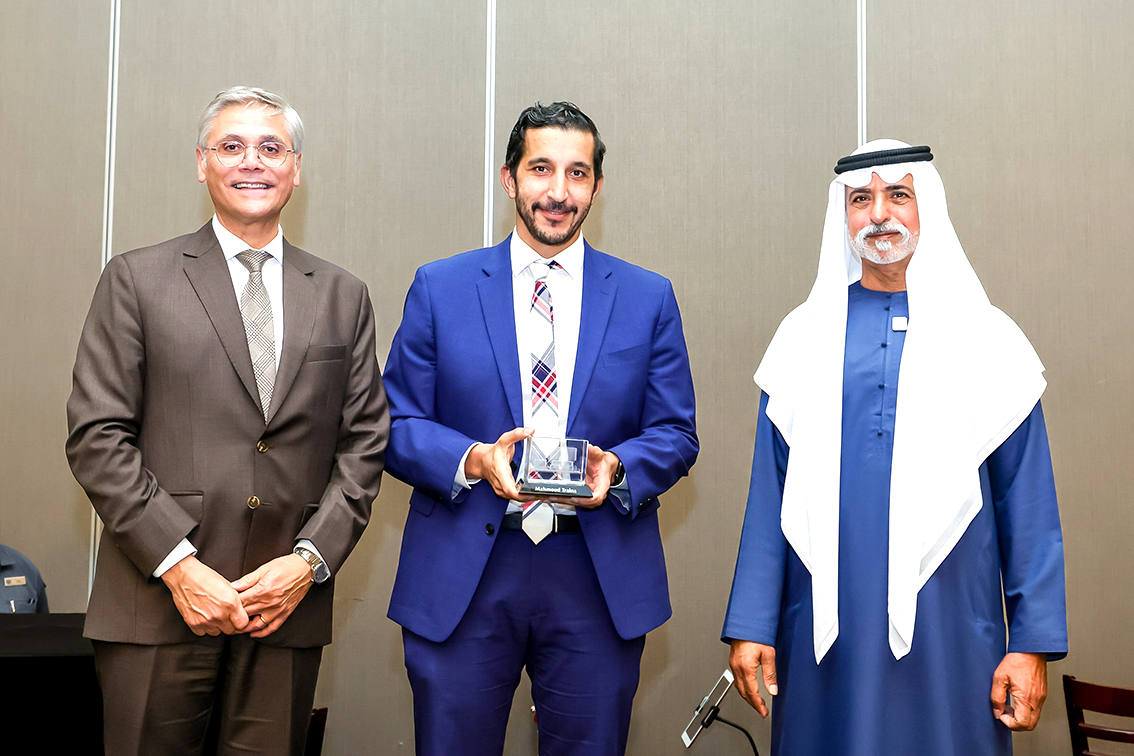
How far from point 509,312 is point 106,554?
1.09 m

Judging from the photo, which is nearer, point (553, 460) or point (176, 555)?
point (176, 555)

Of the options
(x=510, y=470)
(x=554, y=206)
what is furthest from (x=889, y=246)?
(x=510, y=470)

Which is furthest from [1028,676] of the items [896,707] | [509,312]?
[509,312]

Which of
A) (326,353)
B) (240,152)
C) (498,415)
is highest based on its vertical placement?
(240,152)

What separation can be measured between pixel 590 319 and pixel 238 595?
1059mm

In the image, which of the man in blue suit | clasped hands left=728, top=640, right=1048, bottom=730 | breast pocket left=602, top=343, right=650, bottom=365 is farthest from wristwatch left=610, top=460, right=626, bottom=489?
clasped hands left=728, top=640, right=1048, bottom=730

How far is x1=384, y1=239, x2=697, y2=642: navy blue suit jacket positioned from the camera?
2270 millimetres

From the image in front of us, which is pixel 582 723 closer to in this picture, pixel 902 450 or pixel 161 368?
pixel 902 450

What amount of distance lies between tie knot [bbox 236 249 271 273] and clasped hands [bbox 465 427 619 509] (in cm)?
67

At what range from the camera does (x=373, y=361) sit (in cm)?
234

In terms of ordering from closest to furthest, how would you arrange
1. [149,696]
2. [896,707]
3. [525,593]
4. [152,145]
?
[149,696]
[896,707]
[525,593]
[152,145]

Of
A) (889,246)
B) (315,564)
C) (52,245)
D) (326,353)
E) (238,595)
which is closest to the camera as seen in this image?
(238,595)

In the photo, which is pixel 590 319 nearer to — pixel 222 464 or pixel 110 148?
pixel 222 464

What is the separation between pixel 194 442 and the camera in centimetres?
207
